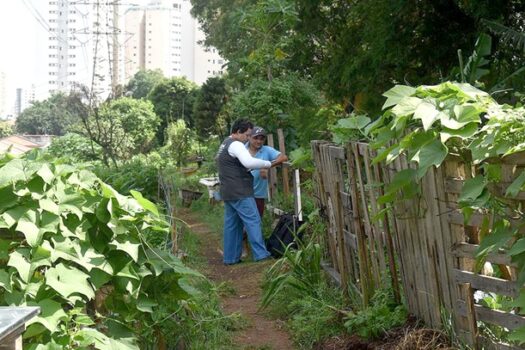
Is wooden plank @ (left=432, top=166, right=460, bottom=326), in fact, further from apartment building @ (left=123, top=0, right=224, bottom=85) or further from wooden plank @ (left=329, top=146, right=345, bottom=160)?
apartment building @ (left=123, top=0, right=224, bottom=85)

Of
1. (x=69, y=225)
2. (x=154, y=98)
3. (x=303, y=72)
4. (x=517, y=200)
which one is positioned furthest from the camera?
(x=154, y=98)

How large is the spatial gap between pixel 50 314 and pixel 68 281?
0.81 feet

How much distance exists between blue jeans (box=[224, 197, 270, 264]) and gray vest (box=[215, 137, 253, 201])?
3.7 inches

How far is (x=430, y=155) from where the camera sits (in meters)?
4.30

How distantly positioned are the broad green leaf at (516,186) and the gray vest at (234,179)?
22.4ft

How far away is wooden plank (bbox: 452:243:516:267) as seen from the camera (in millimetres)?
4215

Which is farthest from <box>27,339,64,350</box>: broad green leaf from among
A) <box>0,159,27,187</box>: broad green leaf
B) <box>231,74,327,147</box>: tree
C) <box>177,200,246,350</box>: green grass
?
<box>231,74,327,147</box>: tree

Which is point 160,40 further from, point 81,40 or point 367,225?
point 367,225

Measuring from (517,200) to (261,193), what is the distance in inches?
297

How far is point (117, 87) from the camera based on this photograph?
30.6m

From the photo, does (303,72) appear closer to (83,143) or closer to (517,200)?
(83,143)

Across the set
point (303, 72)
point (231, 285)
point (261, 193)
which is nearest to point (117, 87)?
point (303, 72)

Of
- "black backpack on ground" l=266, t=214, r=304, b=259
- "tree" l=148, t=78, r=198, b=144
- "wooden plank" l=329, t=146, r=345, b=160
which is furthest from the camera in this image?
"tree" l=148, t=78, r=198, b=144

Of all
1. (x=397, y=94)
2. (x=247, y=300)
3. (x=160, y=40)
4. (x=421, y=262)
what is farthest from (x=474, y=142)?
(x=160, y=40)
